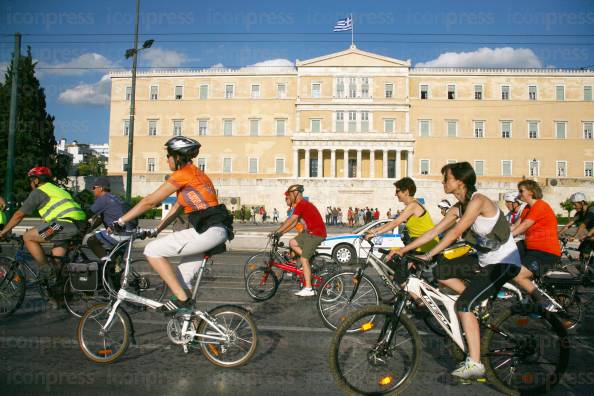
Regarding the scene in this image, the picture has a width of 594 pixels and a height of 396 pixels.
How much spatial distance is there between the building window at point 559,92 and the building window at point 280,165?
3459 cm

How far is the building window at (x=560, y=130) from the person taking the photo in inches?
2391

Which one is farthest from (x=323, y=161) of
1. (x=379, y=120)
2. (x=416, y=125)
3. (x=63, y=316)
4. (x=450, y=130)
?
(x=63, y=316)

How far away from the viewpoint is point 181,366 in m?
4.55

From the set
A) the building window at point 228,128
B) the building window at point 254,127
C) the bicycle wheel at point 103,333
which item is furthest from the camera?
the building window at point 228,128

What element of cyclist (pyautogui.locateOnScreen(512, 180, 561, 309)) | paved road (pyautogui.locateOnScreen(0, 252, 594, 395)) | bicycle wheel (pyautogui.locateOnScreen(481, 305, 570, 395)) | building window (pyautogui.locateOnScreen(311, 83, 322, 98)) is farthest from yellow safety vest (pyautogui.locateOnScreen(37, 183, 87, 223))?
building window (pyautogui.locateOnScreen(311, 83, 322, 98))

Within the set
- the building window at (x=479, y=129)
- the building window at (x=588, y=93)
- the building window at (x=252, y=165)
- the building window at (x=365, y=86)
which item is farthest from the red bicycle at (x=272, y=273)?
the building window at (x=588, y=93)

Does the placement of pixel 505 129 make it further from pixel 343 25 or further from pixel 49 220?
pixel 49 220

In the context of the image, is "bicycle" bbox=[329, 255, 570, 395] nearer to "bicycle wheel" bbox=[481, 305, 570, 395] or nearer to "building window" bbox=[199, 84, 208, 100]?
"bicycle wheel" bbox=[481, 305, 570, 395]

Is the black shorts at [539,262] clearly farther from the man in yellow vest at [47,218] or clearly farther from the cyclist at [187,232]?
the man in yellow vest at [47,218]

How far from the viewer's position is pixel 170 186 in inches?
173

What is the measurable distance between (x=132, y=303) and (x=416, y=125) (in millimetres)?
59556

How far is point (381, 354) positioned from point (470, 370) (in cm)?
72

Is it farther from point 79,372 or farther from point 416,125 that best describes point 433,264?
point 416,125

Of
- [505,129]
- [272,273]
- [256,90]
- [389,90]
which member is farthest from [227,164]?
[272,273]
